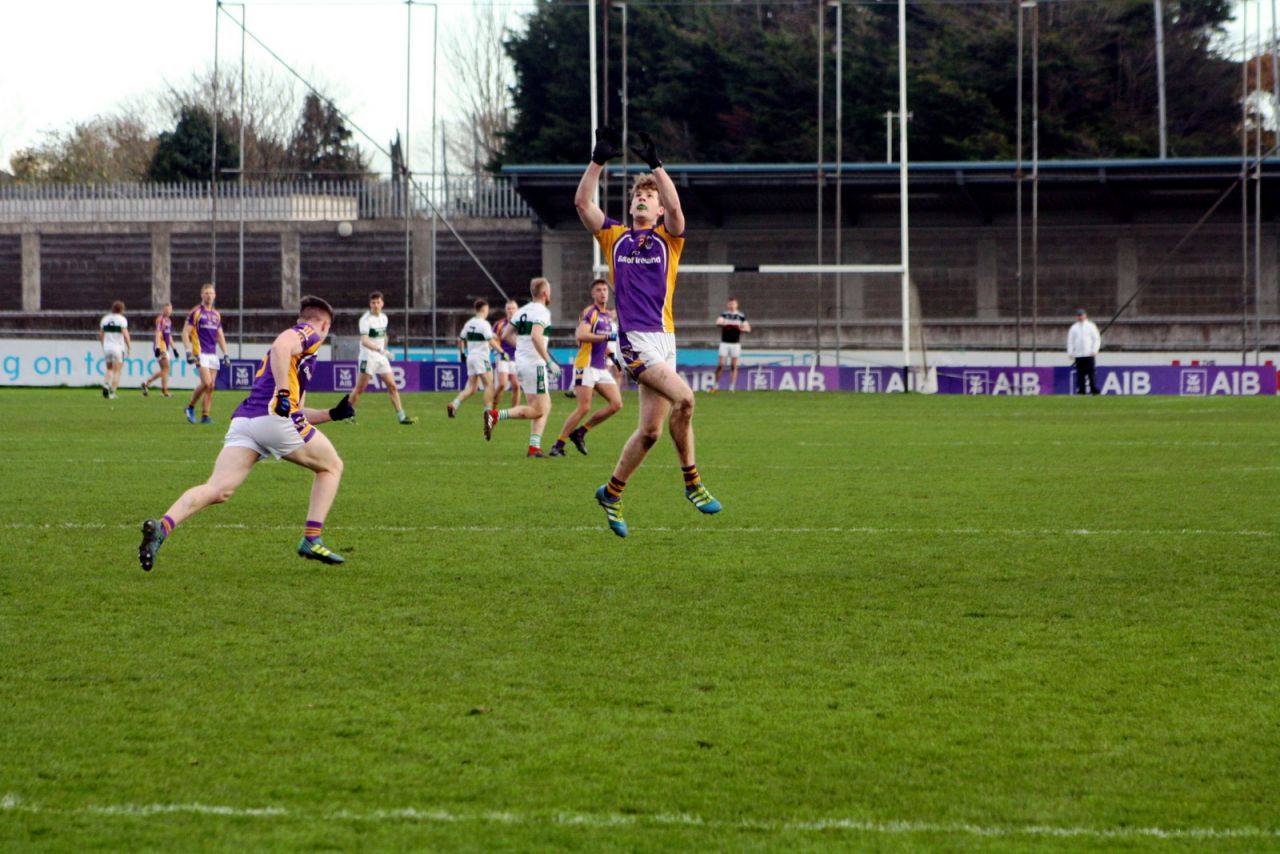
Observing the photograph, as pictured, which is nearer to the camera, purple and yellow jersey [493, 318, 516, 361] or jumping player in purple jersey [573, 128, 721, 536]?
jumping player in purple jersey [573, 128, 721, 536]

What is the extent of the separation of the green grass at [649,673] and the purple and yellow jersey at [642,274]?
143 centimetres

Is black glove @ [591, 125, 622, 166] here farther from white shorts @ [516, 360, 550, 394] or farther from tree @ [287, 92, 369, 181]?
tree @ [287, 92, 369, 181]

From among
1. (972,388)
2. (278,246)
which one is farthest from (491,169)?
(972,388)

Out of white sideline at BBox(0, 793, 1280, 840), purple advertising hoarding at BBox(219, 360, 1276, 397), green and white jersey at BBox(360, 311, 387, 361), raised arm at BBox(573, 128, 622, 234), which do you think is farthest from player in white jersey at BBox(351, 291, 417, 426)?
white sideline at BBox(0, 793, 1280, 840)

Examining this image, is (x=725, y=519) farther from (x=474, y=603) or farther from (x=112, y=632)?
(x=112, y=632)

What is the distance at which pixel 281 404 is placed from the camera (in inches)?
335

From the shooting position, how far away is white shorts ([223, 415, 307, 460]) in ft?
28.0

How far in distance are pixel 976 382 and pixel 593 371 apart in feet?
65.5

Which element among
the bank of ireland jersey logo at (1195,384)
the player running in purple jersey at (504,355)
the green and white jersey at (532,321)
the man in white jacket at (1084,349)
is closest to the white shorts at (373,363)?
the player running in purple jersey at (504,355)

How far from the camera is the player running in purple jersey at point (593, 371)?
17297 mm

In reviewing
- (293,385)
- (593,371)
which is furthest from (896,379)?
(293,385)

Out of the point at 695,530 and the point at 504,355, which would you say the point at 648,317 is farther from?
the point at 504,355

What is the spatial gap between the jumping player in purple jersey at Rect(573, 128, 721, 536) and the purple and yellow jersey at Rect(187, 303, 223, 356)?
1522 cm

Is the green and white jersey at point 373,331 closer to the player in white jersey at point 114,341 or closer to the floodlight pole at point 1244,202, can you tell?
the player in white jersey at point 114,341
